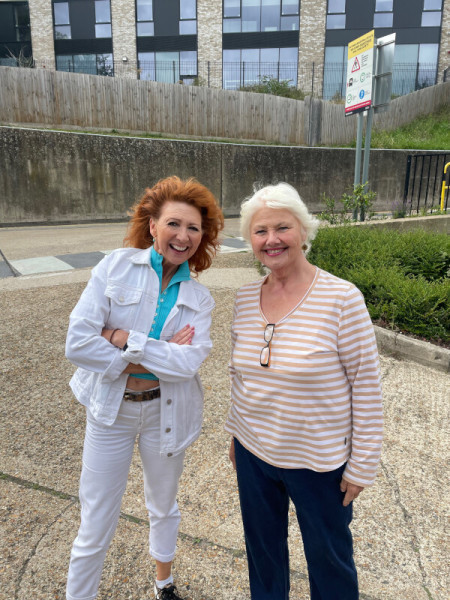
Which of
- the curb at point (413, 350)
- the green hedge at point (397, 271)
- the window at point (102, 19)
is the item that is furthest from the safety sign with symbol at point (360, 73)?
the window at point (102, 19)

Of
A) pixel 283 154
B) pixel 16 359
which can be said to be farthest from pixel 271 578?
pixel 283 154

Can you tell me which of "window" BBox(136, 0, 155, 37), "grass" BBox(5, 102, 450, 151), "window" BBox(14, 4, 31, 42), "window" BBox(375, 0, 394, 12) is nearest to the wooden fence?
"grass" BBox(5, 102, 450, 151)

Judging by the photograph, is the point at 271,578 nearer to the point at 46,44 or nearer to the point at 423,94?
the point at 423,94

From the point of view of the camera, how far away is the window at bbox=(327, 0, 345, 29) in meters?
25.3

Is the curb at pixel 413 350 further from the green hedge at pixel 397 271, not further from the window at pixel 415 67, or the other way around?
the window at pixel 415 67

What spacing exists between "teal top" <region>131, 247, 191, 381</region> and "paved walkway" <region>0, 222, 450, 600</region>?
3.29 ft

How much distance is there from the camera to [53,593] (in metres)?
1.95

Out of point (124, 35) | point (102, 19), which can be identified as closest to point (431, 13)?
point (124, 35)

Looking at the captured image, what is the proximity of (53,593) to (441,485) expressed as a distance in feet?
6.70

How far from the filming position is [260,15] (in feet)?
84.4

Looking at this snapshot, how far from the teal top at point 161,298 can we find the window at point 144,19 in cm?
2822

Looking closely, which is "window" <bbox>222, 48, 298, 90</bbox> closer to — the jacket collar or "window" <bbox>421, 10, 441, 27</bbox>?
"window" <bbox>421, 10, 441, 27</bbox>

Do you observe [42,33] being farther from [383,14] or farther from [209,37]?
[383,14]

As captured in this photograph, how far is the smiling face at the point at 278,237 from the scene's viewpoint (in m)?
1.62
